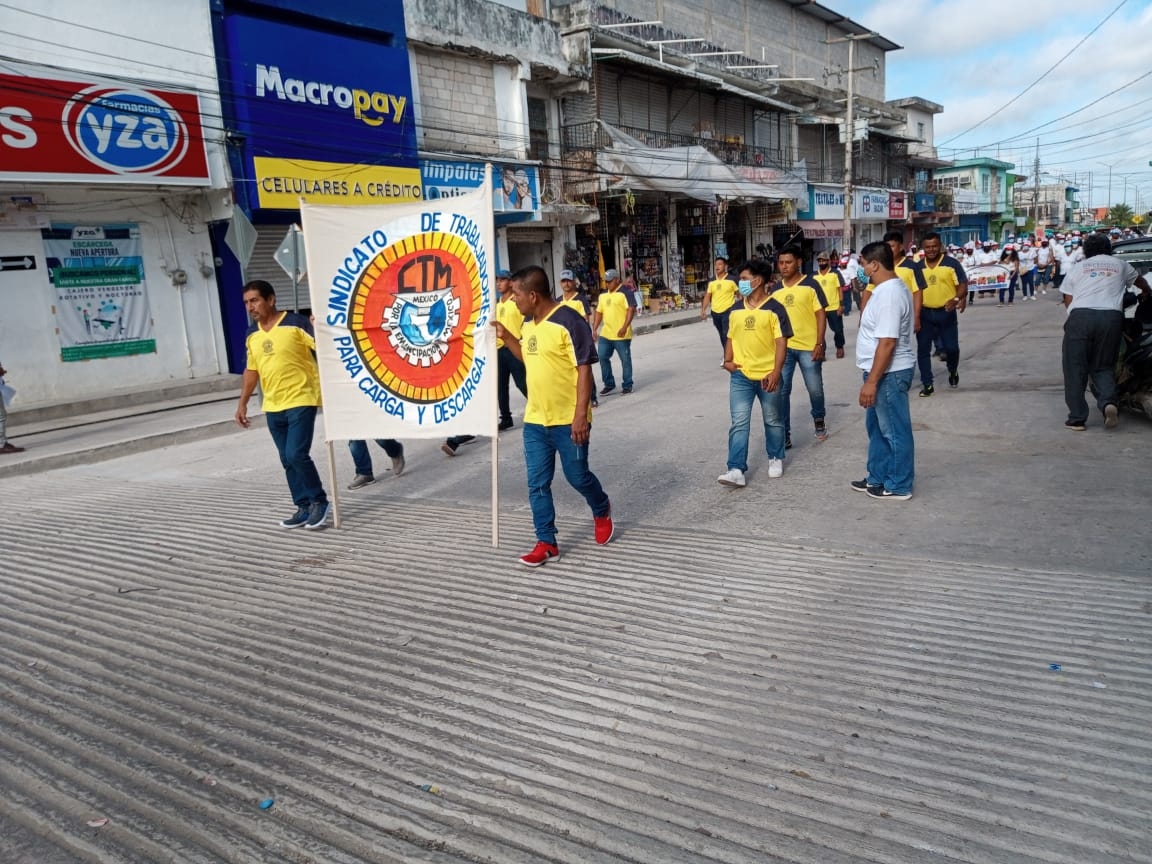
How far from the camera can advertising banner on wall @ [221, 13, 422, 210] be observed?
634 inches

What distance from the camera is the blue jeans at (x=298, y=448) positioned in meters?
5.89

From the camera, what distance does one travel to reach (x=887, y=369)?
5559 millimetres

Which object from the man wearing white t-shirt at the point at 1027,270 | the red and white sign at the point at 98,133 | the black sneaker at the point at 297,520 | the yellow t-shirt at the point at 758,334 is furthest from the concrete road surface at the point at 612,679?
the man wearing white t-shirt at the point at 1027,270

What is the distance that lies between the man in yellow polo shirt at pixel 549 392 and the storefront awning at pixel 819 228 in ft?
109

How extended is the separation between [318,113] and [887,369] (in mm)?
15372

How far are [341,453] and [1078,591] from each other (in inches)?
283

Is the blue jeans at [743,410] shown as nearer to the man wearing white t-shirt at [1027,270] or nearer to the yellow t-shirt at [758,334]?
the yellow t-shirt at [758,334]

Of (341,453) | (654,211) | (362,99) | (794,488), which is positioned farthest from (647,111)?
(794,488)

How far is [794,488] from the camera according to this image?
6.28m

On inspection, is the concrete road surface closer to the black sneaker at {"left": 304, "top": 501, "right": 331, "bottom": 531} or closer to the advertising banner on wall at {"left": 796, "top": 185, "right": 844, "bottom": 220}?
the black sneaker at {"left": 304, "top": 501, "right": 331, "bottom": 531}

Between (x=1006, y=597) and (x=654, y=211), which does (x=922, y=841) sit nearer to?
(x=1006, y=597)

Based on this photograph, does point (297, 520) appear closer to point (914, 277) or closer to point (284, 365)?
point (284, 365)

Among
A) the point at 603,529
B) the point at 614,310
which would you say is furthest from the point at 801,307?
the point at 614,310

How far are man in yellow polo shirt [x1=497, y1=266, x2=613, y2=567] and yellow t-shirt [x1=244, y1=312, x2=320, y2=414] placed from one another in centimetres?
185
